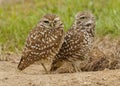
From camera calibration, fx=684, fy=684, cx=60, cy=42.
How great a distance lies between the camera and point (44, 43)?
9.02m

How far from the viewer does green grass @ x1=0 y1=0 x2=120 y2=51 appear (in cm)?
1122

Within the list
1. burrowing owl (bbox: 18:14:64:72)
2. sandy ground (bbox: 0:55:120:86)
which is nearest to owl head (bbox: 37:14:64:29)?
burrowing owl (bbox: 18:14:64:72)

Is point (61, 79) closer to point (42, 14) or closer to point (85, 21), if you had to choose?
point (85, 21)

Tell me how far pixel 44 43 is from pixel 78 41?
1.68 ft

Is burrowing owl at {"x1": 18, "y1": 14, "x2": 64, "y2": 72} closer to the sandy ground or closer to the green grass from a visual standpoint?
the sandy ground

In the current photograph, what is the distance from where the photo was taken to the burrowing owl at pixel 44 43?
8977 millimetres

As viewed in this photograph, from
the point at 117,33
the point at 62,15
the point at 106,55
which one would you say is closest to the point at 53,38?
the point at 106,55

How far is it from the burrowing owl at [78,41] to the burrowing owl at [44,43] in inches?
7.7

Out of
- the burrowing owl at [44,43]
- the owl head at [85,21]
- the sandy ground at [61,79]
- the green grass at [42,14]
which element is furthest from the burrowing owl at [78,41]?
the green grass at [42,14]

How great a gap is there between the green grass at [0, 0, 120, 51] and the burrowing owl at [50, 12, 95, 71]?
5.15ft

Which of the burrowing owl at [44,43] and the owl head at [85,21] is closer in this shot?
the burrowing owl at [44,43]

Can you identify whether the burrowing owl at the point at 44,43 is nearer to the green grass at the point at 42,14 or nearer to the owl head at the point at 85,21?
the owl head at the point at 85,21

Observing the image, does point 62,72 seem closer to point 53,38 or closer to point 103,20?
point 53,38

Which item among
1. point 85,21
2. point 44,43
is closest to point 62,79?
point 44,43
